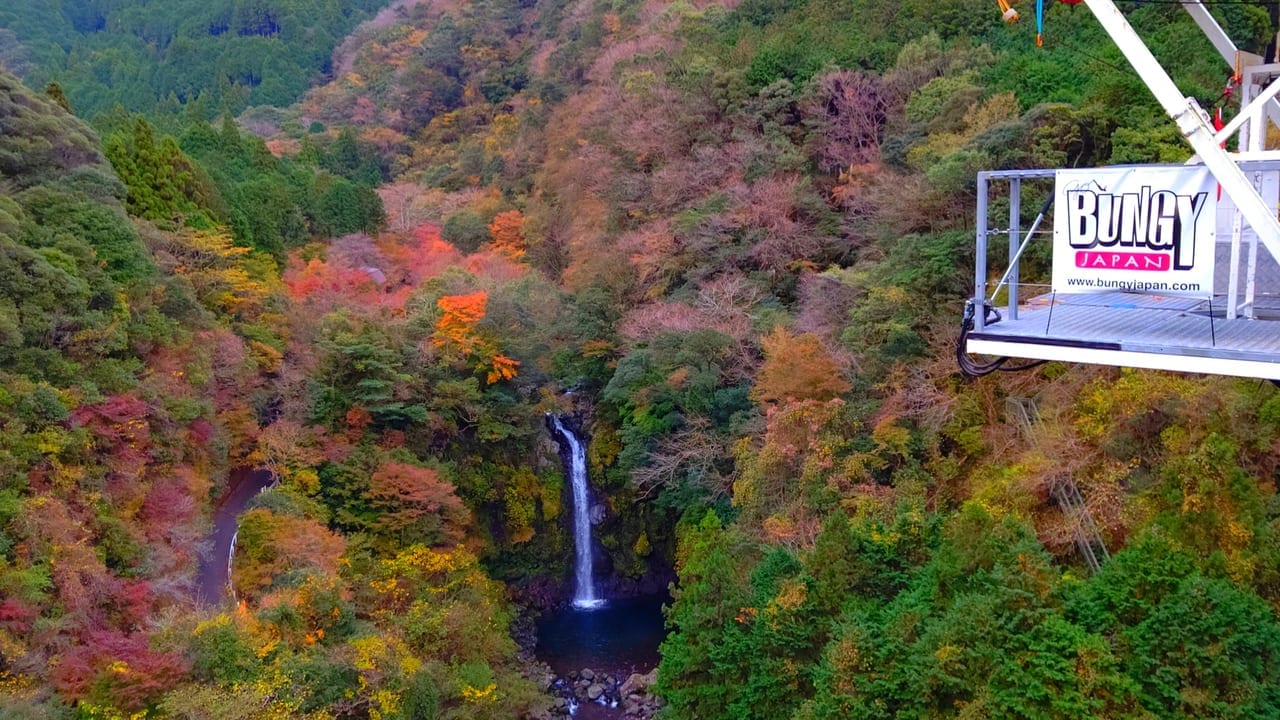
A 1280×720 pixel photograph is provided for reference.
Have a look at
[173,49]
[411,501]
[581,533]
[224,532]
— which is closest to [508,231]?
[581,533]

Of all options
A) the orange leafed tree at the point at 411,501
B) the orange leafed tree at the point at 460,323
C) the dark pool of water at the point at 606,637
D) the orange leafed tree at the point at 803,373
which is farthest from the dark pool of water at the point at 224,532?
the orange leafed tree at the point at 803,373

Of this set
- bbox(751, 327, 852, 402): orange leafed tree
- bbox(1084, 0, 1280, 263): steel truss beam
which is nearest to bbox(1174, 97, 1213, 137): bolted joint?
bbox(1084, 0, 1280, 263): steel truss beam

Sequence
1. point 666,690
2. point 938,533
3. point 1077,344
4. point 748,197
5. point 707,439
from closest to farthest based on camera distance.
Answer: point 1077,344 → point 938,533 → point 666,690 → point 707,439 → point 748,197

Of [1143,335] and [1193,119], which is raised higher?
[1193,119]

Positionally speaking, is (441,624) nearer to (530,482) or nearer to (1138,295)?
(530,482)

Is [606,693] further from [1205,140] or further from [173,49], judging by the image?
[173,49]

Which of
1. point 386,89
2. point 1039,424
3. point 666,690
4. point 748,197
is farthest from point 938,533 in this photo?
point 386,89
